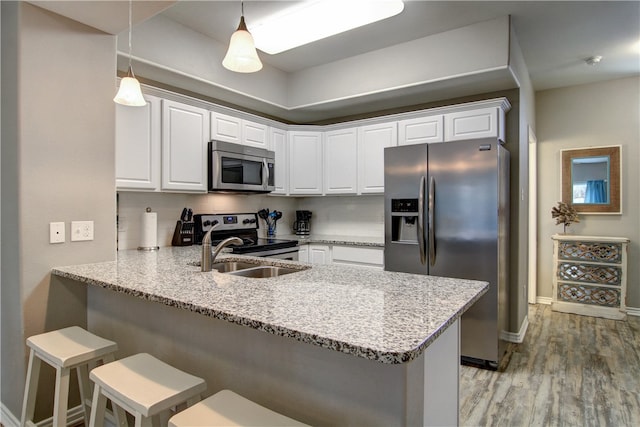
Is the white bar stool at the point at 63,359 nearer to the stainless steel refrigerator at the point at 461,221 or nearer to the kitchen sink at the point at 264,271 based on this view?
the kitchen sink at the point at 264,271

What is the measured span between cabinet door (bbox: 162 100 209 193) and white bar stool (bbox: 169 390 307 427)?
2.14 meters

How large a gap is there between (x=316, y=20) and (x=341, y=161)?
1.64 m

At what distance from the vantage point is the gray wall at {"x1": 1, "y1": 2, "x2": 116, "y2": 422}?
6.09 feet

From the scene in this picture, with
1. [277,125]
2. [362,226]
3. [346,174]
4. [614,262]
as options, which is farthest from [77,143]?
[614,262]

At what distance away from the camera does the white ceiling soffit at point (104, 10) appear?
1.86 metres

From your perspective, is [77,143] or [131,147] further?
[131,147]

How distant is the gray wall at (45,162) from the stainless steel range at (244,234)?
4.05ft

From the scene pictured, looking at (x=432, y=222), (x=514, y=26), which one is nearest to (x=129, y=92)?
(x=432, y=222)

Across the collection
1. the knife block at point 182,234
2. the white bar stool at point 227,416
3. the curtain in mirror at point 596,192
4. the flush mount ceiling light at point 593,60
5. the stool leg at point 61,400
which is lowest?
the stool leg at point 61,400

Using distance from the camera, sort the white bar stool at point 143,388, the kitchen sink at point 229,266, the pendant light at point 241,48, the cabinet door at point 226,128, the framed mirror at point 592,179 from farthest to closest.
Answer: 1. the framed mirror at point 592,179
2. the cabinet door at point 226,128
3. the kitchen sink at point 229,266
4. the pendant light at point 241,48
5. the white bar stool at point 143,388

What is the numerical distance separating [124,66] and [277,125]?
1.59m

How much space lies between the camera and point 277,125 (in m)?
4.00

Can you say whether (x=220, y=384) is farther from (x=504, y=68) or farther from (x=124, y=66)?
(x=504, y=68)

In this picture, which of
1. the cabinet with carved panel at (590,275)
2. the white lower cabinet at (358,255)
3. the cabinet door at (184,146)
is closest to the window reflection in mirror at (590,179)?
the cabinet with carved panel at (590,275)
